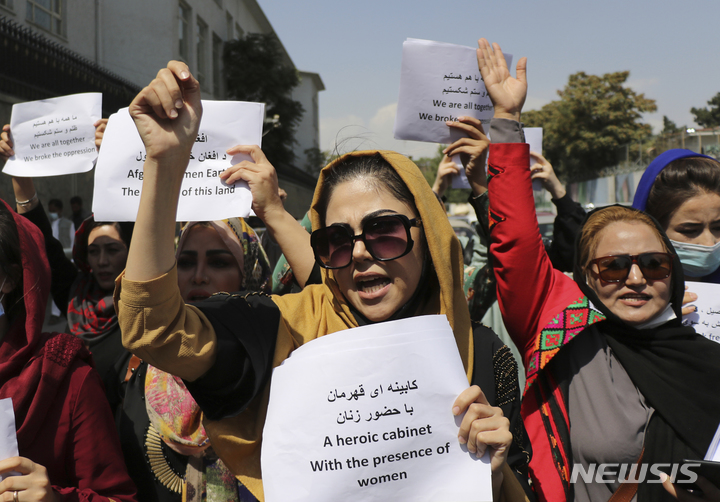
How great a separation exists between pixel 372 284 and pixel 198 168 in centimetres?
90

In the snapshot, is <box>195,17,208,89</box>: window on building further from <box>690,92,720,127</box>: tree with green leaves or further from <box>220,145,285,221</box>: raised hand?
<box>690,92,720,127</box>: tree with green leaves

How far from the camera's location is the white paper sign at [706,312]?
215 centimetres

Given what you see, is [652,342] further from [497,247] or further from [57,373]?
[57,373]

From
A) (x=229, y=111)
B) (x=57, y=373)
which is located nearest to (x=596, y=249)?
(x=229, y=111)

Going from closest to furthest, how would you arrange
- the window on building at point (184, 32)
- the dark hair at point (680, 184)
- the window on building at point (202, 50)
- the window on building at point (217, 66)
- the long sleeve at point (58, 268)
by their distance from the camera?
the dark hair at point (680, 184)
the long sleeve at point (58, 268)
the window on building at point (184, 32)
the window on building at point (202, 50)
the window on building at point (217, 66)

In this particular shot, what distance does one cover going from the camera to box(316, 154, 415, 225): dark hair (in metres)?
1.68

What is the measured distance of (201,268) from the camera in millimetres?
2465

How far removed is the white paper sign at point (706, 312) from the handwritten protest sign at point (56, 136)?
279 cm

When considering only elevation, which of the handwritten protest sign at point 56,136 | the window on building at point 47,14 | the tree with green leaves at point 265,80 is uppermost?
the tree with green leaves at point 265,80

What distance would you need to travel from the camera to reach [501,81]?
7.71 ft

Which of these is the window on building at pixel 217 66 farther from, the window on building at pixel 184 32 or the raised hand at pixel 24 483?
the raised hand at pixel 24 483

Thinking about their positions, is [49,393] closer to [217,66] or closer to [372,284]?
[372,284]

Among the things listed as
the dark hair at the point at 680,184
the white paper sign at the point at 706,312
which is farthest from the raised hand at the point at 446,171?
the white paper sign at the point at 706,312

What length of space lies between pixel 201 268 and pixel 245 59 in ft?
103
